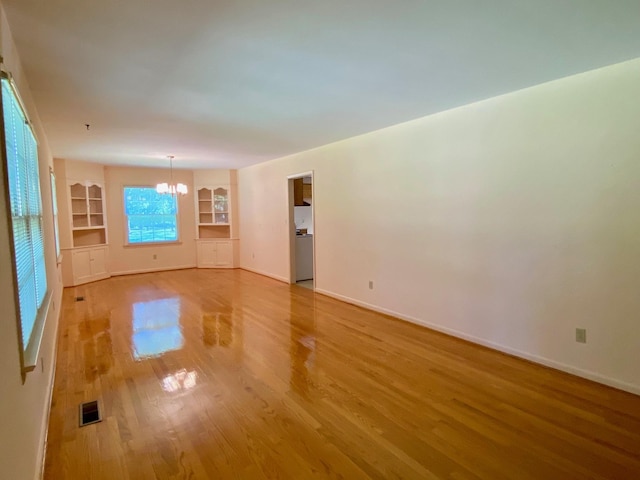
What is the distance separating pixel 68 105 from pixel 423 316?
4458 millimetres

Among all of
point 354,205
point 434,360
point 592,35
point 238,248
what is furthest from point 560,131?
point 238,248

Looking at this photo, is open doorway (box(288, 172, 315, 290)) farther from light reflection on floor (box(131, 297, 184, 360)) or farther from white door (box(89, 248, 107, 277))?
white door (box(89, 248, 107, 277))

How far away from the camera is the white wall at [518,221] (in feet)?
9.13

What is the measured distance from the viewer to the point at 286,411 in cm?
257

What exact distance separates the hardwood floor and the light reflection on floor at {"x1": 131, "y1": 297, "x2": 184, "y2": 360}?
1.2 inches

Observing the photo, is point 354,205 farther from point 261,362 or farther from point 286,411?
point 286,411

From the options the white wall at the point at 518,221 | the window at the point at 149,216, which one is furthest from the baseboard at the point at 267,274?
the white wall at the point at 518,221

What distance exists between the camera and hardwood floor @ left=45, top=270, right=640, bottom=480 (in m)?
2.03

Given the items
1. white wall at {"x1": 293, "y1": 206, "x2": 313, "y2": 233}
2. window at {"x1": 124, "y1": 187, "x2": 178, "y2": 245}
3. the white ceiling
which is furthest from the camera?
white wall at {"x1": 293, "y1": 206, "x2": 313, "y2": 233}

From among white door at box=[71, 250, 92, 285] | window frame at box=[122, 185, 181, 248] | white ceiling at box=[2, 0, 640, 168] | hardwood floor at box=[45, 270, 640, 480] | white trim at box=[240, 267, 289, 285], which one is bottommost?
hardwood floor at box=[45, 270, 640, 480]

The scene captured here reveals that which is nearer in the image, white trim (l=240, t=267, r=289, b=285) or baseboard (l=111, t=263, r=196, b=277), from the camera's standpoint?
white trim (l=240, t=267, r=289, b=285)

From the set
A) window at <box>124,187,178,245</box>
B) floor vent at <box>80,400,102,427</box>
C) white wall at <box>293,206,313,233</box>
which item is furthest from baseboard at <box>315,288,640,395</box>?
window at <box>124,187,178,245</box>

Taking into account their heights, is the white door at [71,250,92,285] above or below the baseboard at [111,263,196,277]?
above

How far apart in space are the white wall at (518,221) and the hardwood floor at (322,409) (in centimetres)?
35
